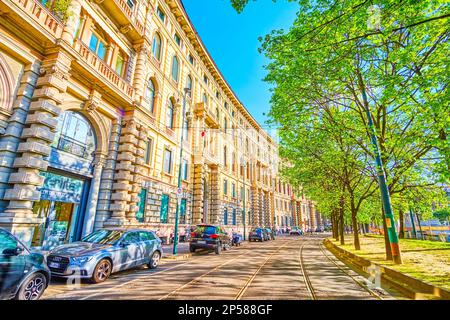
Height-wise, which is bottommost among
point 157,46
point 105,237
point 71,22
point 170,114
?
point 105,237

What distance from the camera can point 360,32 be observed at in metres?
8.02

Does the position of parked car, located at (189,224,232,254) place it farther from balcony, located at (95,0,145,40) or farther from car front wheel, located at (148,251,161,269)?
balcony, located at (95,0,145,40)

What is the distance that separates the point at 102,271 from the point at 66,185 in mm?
6373

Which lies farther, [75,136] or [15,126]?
[75,136]

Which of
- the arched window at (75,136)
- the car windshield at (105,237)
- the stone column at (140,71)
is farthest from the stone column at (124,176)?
the car windshield at (105,237)

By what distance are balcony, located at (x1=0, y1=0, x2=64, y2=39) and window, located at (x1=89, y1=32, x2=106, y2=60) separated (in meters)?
2.58

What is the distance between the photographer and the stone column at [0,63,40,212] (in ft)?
27.6

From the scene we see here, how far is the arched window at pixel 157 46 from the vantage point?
1892 cm

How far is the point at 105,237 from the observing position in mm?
8367

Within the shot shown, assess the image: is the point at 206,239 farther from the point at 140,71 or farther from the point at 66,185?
the point at 140,71

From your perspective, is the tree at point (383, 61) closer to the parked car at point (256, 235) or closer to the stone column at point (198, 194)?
the stone column at point (198, 194)

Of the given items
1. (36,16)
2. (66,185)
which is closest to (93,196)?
(66,185)

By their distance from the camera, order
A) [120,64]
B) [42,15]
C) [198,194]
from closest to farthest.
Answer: [42,15]
[120,64]
[198,194]

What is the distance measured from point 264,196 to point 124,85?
3771 centimetres
